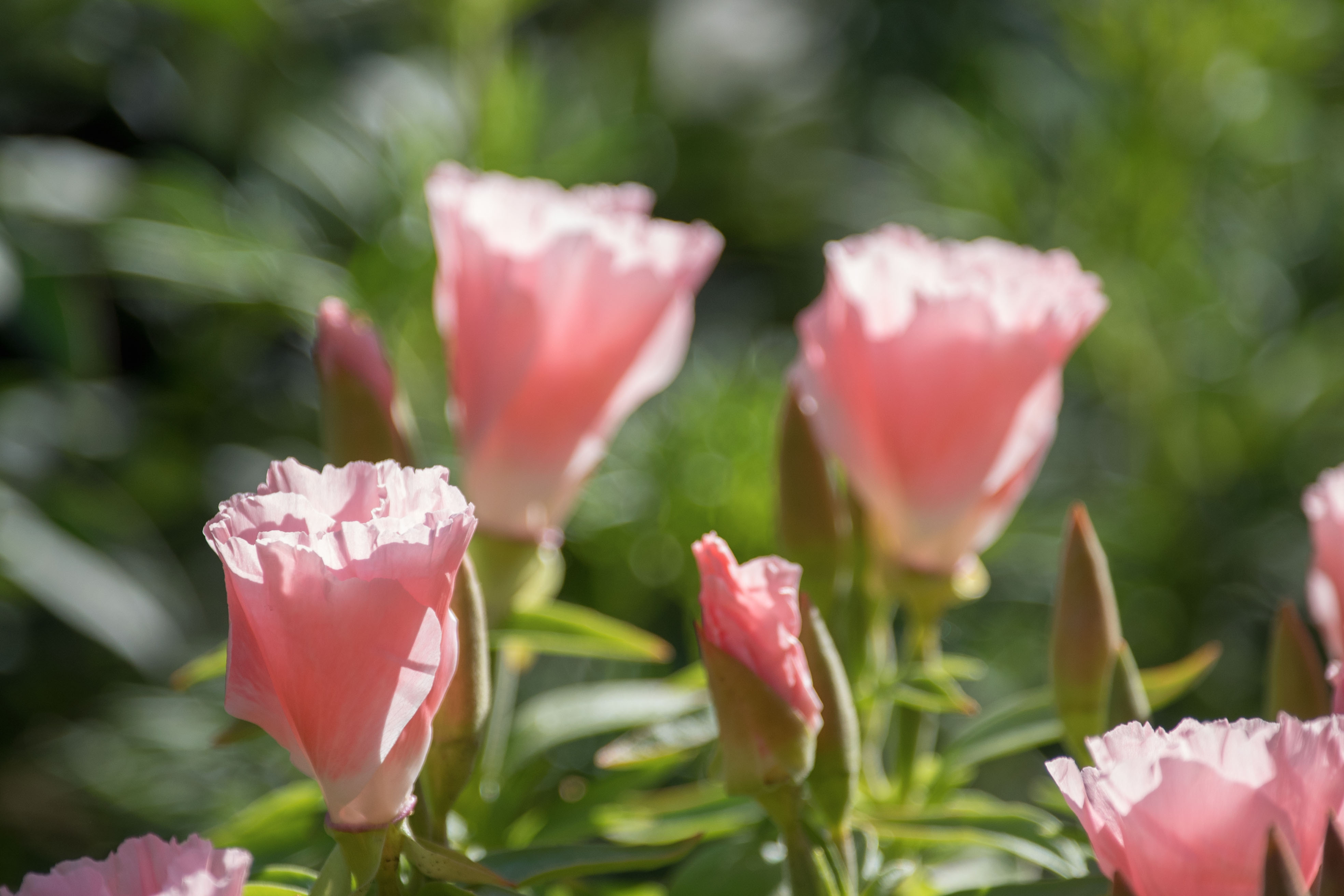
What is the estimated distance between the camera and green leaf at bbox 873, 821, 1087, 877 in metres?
0.33

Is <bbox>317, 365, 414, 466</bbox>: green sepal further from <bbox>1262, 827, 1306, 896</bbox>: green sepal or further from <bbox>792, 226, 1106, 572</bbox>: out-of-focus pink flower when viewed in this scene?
<bbox>1262, 827, 1306, 896</bbox>: green sepal

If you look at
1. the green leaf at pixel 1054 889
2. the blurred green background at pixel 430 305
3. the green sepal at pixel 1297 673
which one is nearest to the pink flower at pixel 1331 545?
the green sepal at pixel 1297 673

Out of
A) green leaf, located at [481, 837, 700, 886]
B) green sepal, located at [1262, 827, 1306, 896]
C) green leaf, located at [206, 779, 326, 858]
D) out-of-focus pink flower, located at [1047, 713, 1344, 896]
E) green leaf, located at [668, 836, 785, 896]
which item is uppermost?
green sepal, located at [1262, 827, 1306, 896]

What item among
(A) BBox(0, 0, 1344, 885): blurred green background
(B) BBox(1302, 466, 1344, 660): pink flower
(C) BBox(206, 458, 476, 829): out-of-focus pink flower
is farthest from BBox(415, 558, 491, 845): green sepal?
(A) BBox(0, 0, 1344, 885): blurred green background

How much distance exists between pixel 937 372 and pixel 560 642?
0.15 m

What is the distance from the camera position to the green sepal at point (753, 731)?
0.96ft

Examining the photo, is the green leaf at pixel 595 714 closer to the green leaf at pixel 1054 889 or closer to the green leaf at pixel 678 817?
the green leaf at pixel 678 817

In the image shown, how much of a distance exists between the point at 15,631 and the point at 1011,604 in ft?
2.57

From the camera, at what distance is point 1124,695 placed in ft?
1.11

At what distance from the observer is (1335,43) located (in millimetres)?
1219

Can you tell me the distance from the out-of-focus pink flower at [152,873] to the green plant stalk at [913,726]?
0.23 meters

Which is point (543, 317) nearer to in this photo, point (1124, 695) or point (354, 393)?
point (354, 393)

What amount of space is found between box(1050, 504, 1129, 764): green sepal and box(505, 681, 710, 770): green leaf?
0.12 metres

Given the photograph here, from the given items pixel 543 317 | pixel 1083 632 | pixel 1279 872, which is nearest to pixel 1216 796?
pixel 1279 872
